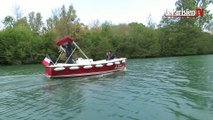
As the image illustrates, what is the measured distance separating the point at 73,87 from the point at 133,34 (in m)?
47.9

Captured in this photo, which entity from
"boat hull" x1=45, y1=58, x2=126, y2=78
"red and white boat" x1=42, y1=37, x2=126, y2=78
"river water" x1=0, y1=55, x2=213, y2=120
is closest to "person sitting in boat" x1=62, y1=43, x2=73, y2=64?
"red and white boat" x1=42, y1=37, x2=126, y2=78

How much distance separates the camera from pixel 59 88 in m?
16.8

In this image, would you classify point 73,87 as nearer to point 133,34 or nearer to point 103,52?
point 103,52

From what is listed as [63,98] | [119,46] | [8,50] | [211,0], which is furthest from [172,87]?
[211,0]

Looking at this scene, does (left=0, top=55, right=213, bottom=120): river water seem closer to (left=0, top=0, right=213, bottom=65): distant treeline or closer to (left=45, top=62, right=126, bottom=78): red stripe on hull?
(left=45, top=62, right=126, bottom=78): red stripe on hull

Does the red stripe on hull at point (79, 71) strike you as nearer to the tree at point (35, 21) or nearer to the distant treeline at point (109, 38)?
the distant treeline at point (109, 38)

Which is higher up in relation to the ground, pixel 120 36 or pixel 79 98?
pixel 120 36

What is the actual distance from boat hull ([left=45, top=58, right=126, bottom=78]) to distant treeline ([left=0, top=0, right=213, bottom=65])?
1221 inches

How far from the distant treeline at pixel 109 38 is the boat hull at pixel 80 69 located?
31.0 m

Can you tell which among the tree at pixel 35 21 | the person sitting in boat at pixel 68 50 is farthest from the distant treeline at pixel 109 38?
the person sitting in boat at pixel 68 50

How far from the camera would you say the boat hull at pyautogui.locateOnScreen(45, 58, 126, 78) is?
67.1 feet

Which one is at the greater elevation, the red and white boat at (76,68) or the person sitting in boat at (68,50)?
the person sitting in boat at (68,50)

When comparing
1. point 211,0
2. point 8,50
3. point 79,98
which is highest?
point 211,0

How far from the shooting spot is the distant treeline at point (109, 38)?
53156 millimetres
